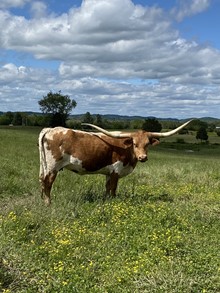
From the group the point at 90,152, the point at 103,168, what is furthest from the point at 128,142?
the point at 90,152

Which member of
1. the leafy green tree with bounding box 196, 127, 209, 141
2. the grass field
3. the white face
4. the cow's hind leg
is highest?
the white face

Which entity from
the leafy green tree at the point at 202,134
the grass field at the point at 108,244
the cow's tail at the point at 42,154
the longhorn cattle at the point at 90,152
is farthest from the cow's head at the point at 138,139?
the leafy green tree at the point at 202,134

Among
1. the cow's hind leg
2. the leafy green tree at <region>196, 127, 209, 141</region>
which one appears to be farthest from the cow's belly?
the leafy green tree at <region>196, 127, 209, 141</region>

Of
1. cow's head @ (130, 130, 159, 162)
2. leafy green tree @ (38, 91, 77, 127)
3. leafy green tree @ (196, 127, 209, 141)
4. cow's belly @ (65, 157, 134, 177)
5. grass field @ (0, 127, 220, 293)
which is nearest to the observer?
grass field @ (0, 127, 220, 293)

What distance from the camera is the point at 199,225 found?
8.16 meters

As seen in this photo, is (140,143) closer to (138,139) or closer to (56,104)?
(138,139)

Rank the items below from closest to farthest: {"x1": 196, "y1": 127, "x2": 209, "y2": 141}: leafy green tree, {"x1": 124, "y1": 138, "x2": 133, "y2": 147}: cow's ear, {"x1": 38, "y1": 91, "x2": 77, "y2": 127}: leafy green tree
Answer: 1. {"x1": 124, "y1": 138, "x2": 133, "y2": 147}: cow's ear
2. {"x1": 196, "y1": 127, "x2": 209, "y2": 141}: leafy green tree
3. {"x1": 38, "y1": 91, "x2": 77, "y2": 127}: leafy green tree

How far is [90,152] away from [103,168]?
60 cm

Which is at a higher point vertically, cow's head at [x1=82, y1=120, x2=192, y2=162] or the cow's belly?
cow's head at [x1=82, y1=120, x2=192, y2=162]

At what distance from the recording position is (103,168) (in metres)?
10.9

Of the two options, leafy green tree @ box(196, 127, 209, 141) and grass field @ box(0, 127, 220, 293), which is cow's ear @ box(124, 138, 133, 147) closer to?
grass field @ box(0, 127, 220, 293)

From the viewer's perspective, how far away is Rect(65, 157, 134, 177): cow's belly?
10.4 meters

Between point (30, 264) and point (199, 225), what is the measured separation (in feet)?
11.7

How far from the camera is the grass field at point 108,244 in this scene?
536 centimetres
